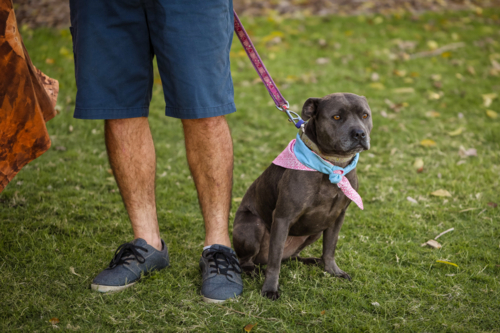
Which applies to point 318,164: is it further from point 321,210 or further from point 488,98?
point 488,98

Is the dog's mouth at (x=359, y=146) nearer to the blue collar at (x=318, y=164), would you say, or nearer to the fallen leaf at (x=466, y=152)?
the blue collar at (x=318, y=164)

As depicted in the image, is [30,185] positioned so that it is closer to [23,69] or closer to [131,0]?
[23,69]

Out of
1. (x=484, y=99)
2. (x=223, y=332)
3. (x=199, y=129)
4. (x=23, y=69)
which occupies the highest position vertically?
(x=23, y=69)

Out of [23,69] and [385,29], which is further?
[385,29]

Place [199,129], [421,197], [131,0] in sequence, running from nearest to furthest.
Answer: [131,0], [199,129], [421,197]

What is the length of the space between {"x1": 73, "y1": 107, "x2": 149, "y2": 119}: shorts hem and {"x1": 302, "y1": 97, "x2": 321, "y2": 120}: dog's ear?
0.99 meters

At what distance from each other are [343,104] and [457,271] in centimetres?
137

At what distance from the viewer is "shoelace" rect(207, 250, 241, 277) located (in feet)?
8.86

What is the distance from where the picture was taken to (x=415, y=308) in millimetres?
2490

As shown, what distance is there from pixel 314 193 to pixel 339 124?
0.43 metres

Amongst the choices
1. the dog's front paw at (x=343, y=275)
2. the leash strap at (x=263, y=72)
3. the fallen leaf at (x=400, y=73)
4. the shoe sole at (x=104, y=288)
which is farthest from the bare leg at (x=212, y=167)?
the fallen leaf at (x=400, y=73)

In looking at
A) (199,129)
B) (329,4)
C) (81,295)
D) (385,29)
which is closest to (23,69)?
(199,129)

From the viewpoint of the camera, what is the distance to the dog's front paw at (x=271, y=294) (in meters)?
2.60

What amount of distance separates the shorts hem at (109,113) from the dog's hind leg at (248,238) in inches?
37.8
